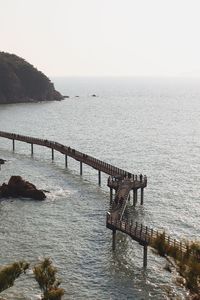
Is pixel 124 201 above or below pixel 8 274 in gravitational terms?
below

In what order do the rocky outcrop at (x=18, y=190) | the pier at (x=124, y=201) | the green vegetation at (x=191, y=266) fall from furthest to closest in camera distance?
the rocky outcrop at (x=18, y=190)
the pier at (x=124, y=201)
the green vegetation at (x=191, y=266)

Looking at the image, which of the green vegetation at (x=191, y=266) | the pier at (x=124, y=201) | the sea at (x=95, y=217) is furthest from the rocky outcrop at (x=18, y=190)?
the green vegetation at (x=191, y=266)

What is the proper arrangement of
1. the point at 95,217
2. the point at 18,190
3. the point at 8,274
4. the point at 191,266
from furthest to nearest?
the point at 18,190
the point at 95,217
the point at 8,274
the point at 191,266

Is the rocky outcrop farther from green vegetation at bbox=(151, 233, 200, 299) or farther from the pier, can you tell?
green vegetation at bbox=(151, 233, 200, 299)

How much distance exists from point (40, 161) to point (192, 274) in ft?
197

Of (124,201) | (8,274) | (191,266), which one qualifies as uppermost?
(191,266)

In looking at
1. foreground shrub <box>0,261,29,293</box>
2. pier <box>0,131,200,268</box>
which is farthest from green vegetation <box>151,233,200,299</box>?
foreground shrub <box>0,261,29,293</box>

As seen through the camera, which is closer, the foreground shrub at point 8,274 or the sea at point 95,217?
the foreground shrub at point 8,274

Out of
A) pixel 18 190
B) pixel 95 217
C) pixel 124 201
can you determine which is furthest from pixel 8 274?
pixel 18 190

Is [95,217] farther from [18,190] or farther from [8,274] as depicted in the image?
[8,274]

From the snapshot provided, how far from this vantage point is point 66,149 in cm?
7744

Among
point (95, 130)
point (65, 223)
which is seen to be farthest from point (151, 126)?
point (65, 223)

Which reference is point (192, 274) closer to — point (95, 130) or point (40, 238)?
point (40, 238)

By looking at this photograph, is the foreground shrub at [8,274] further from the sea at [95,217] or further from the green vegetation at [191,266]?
the green vegetation at [191,266]
